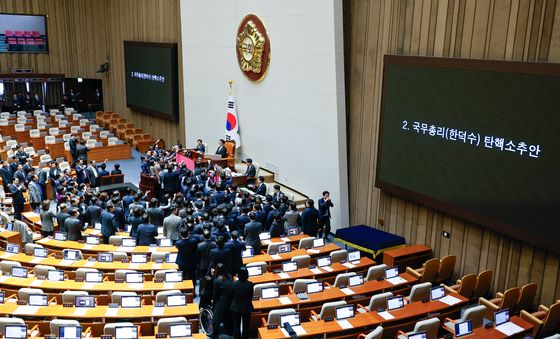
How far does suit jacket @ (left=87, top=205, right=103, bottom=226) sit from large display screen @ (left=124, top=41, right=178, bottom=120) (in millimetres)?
9475

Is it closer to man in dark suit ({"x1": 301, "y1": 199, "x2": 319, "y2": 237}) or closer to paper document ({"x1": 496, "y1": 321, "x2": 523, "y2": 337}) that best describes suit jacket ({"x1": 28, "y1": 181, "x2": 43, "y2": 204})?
man in dark suit ({"x1": 301, "y1": 199, "x2": 319, "y2": 237})

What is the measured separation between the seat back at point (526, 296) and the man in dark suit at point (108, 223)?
8.33m

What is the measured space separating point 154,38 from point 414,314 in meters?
18.1

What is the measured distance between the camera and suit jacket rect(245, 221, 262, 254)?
1143 centimetres

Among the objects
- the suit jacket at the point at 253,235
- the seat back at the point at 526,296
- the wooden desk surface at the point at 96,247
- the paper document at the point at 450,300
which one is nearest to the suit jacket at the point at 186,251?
the wooden desk surface at the point at 96,247

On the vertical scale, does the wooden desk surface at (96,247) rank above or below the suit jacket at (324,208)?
below

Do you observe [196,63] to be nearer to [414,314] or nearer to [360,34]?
[360,34]

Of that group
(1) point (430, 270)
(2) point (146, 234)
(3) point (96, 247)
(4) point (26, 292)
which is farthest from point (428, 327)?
(3) point (96, 247)

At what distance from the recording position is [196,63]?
2056 centimetres

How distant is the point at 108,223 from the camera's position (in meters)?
12.1

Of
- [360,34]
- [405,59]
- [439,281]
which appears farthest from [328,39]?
[439,281]

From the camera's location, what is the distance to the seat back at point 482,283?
33.3 ft

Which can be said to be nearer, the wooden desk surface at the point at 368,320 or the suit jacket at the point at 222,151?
the wooden desk surface at the point at 368,320

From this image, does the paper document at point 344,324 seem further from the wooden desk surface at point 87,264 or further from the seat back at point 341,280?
the wooden desk surface at point 87,264
